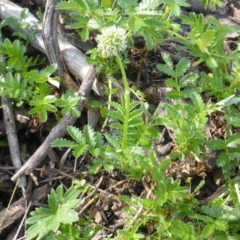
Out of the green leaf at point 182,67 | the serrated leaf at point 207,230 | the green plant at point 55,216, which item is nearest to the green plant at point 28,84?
the green plant at point 55,216

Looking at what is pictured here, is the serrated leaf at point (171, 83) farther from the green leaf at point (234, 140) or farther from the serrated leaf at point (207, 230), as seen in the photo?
the serrated leaf at point (207, 230)

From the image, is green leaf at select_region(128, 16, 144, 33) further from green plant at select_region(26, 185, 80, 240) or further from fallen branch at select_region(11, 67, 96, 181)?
green plant at select_region(26, 185, 80, 240)

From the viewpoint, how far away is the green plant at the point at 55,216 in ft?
6.63

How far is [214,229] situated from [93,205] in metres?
0.57

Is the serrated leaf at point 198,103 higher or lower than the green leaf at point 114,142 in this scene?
higher

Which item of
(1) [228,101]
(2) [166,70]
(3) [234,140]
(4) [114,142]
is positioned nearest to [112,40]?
(2) [166,70]

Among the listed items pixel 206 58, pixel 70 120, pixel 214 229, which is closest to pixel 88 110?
pixel 70 120

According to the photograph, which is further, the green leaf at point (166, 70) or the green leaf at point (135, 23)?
the green leaf at point (166, 70)

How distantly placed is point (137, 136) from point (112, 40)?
0.45 meters

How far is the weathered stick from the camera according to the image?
8.19ft

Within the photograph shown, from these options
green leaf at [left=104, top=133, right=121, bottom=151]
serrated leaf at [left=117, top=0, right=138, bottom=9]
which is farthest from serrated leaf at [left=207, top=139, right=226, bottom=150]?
serrated leaf at [left=117, top=0, right=138, bottom=9]

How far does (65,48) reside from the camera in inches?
101

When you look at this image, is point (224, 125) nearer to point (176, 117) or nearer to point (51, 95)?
point (176, 117)

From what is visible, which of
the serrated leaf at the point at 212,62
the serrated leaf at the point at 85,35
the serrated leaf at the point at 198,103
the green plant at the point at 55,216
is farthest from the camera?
the serrated leaf at the point at 212,62
